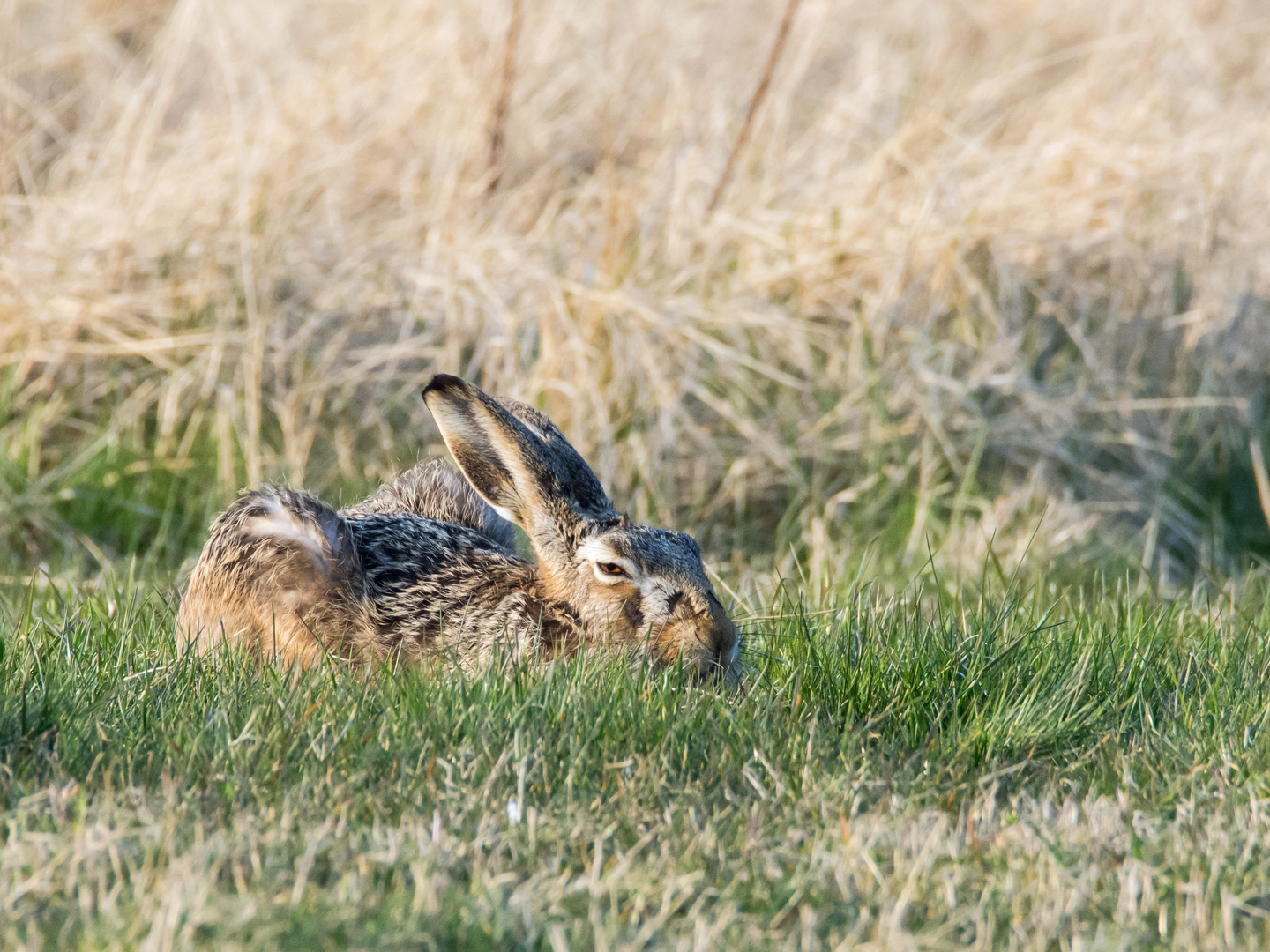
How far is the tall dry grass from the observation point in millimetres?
6918

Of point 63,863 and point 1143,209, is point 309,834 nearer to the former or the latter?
point 63,863

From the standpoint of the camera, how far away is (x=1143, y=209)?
A: 8.16 metres

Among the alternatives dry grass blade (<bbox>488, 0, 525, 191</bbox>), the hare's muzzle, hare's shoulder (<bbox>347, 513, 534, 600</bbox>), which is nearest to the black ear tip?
hare's shoulder (<bbox>347, 513, 534, 600</bbox>)

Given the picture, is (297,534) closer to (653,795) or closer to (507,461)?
(507,461)

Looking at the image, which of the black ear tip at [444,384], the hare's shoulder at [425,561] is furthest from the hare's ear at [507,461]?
the hare's shoulder at [425,561]

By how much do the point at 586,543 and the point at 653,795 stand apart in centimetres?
119

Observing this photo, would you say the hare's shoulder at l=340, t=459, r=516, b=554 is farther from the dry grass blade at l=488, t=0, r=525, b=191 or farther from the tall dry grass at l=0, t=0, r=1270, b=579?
the dry grass blade at l=488, t=0, r=525, b=191

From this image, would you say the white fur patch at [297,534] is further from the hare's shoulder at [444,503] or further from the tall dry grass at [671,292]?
the tall dry grass at [671,292]

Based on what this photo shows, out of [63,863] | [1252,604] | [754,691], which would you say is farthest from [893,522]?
[63,863]

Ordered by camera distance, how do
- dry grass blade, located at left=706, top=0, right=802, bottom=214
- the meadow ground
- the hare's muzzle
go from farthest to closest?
1. dry grass blade, located at left=706, top=0, right=802, bottom=214
2. the hare's muzzle
3. the meadow ground

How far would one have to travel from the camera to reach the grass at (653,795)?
2.64 m

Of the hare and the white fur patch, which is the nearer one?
the hare

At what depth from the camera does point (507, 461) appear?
4434mm

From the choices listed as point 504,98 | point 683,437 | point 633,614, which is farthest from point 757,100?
point 633,614
